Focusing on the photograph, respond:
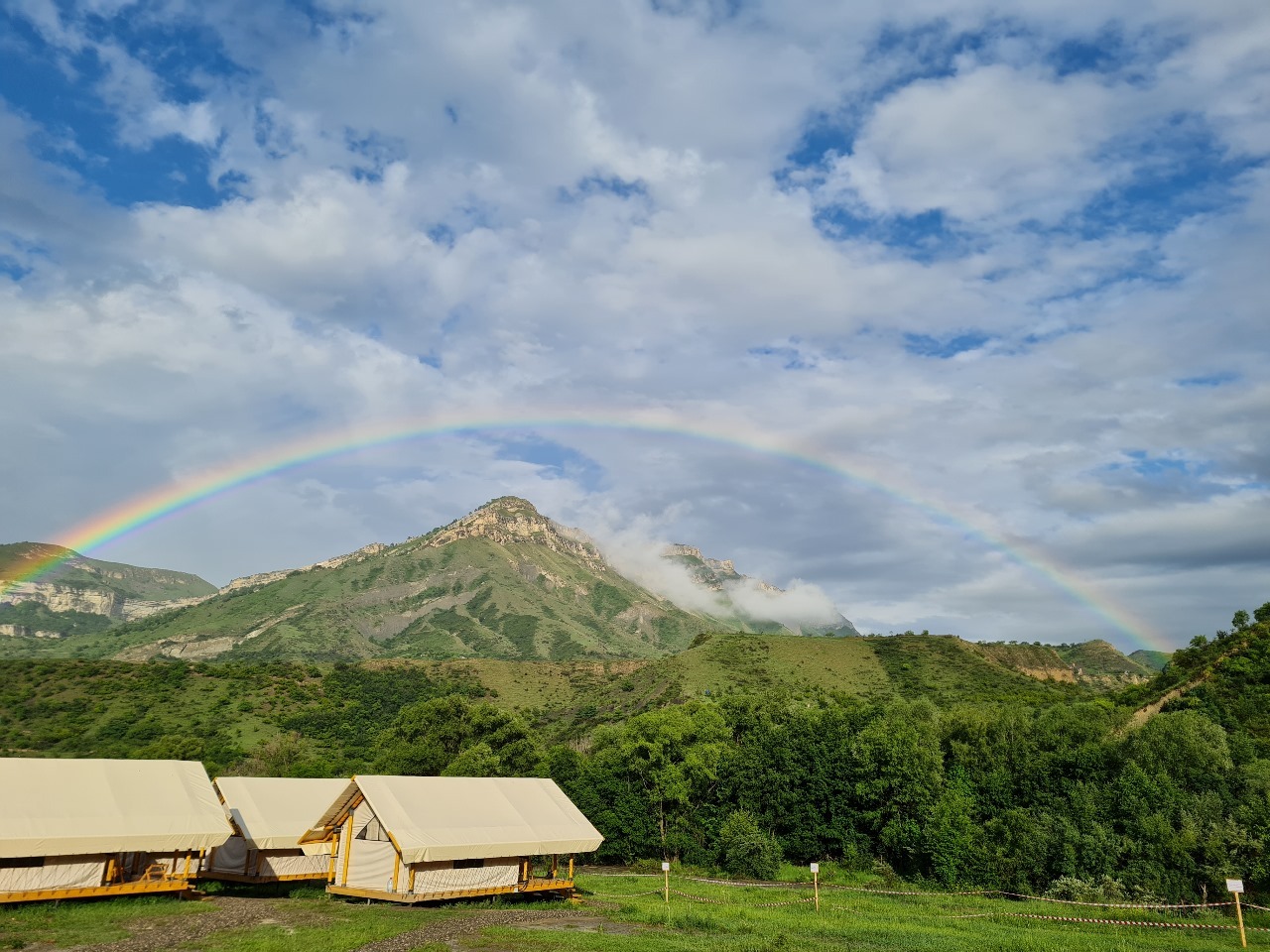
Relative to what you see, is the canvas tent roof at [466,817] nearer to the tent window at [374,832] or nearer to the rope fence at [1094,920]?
the tent window at [374,832]

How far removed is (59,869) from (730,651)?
11798 centimetres

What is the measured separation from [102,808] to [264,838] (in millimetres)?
8455

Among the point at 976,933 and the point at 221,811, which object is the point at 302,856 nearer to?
the point at 221,811

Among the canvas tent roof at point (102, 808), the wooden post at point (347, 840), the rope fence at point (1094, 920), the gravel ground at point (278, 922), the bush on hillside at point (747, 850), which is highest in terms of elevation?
the canvas tent roof at point (102, 808)

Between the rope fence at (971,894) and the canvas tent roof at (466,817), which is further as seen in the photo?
the canvas tent roof at (466,817)

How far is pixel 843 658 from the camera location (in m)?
135

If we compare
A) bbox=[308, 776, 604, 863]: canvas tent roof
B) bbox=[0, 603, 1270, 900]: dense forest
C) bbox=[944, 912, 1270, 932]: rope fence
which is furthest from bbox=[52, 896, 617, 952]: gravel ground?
bbox=[0, 603, 1270, 900]: dense forest

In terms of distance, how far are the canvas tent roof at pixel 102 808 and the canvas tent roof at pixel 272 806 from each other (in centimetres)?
377

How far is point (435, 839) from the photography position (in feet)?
102

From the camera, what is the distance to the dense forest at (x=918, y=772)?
40156mm

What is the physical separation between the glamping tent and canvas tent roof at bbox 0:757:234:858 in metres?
4.80

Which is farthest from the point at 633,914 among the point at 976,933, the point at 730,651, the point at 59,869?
the point at 730,651

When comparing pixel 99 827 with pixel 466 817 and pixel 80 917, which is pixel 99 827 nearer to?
pixel 80 917

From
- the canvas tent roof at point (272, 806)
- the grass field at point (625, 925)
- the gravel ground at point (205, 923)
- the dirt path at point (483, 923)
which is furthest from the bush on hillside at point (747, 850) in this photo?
the gravel ground at point (205, 923)
